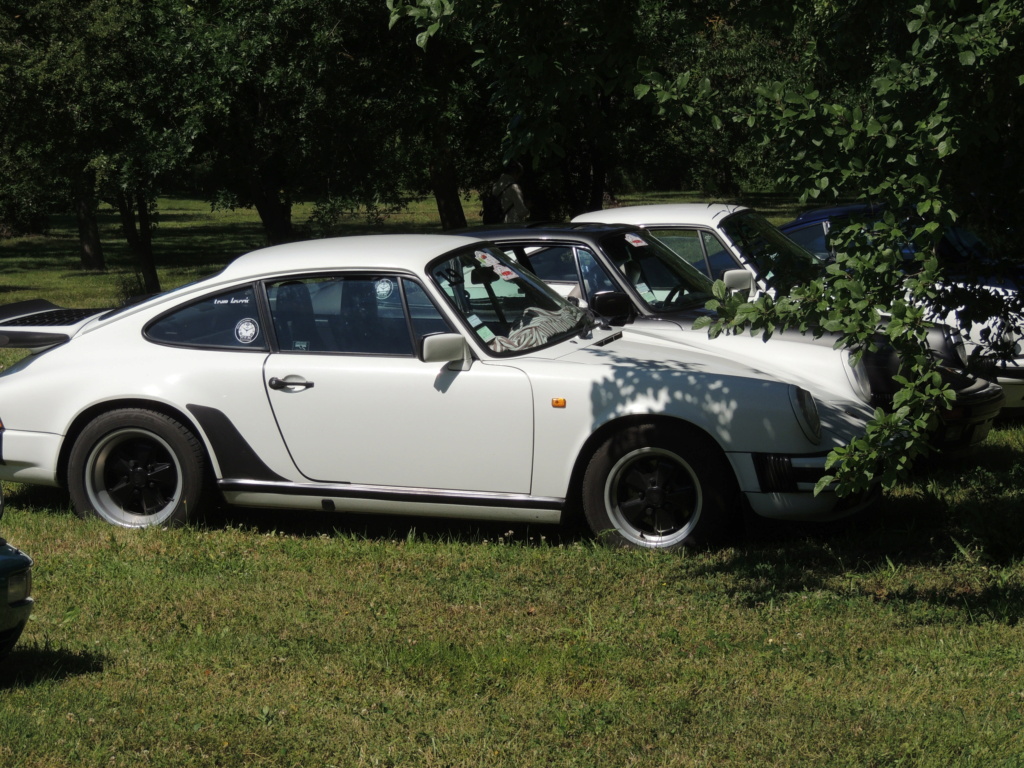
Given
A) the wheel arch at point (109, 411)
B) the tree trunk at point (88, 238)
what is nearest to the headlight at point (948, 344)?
the wheel arch at point (109, 411)

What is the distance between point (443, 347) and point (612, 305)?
84.3 inches

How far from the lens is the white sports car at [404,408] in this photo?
19.5 feet

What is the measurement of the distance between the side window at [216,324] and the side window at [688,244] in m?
3.97

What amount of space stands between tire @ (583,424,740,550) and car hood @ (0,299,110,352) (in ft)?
10.6

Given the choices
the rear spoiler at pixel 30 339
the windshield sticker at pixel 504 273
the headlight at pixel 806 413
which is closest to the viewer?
the headlight at pixel 806 413

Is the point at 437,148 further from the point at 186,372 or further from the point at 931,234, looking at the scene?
the point at 931,234

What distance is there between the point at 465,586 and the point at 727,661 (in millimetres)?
1411

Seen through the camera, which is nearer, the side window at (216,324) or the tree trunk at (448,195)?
the side window at (216,324)

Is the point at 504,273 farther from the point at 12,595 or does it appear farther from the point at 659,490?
the point at 12,595

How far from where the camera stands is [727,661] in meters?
4.75

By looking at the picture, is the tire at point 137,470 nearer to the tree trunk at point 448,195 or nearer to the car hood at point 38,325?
the car hood at point 38,325

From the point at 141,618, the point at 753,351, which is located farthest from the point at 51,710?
the point at 753,351

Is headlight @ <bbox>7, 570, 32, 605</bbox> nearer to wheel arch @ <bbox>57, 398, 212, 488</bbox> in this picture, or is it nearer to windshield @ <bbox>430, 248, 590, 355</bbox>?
wheel arch @ <bbox>57, 398, 212, 488</bbox>

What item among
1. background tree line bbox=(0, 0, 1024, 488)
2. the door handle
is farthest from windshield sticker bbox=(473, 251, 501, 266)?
the door handle
